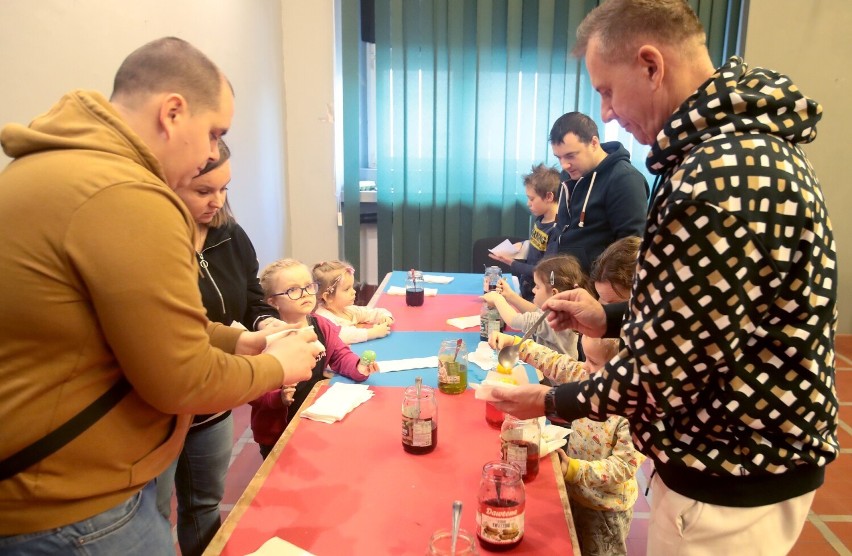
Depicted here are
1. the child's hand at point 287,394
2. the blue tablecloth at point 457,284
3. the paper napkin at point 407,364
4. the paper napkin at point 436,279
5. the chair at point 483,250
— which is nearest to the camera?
the child's hand at point 287,394

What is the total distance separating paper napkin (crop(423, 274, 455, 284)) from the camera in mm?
3906

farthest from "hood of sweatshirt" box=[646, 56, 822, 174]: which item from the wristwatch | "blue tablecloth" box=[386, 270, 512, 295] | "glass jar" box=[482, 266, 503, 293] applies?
"blue tablecloth" box=[386, 270, 512, 295]

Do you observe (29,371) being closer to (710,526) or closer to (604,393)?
(604,393)

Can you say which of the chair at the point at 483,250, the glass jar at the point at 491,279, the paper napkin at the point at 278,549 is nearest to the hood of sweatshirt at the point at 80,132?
the paper napkin at the point at 278,549

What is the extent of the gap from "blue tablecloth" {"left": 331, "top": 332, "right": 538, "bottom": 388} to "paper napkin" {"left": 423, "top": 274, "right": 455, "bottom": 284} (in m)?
1.19

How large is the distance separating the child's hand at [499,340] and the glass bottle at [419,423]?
879 mm

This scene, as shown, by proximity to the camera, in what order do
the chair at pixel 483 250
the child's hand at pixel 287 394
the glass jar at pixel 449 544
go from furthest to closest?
the chair at pixel 483 250 < the child's hand at pixel 287 394 < the glass jar at pixel 449 544

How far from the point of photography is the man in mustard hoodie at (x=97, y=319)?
2.76ft

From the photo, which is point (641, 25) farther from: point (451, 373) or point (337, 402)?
point (337, 402)

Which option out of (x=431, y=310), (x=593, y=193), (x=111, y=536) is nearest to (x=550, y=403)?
(x=111, y=536)

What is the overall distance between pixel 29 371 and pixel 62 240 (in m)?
0.21

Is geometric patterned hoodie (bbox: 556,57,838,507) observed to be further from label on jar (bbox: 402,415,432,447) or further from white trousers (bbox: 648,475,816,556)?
label on jar (bbox: 402,415,432,447)

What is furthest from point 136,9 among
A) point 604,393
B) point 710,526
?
point 710,526

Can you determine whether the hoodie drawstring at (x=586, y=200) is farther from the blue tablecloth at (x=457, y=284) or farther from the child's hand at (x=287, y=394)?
the child's hand at (x=287, y=394)
